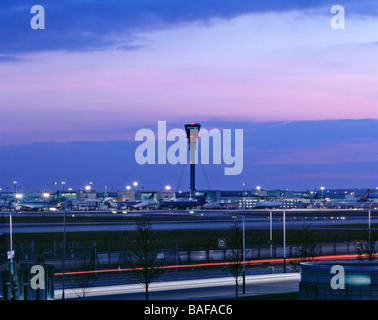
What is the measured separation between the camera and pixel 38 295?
36438 mm

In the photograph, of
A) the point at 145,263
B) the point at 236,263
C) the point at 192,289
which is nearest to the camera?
the point at 145,263

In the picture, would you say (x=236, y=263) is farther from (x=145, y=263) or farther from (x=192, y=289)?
(x=145, y=263)

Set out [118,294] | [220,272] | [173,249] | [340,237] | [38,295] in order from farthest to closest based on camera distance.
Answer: [340,237] < [173,249] < [220,272] < [118,294] < [38,295]

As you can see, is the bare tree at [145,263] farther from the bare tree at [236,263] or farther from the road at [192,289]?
the bare tree at [236,263]

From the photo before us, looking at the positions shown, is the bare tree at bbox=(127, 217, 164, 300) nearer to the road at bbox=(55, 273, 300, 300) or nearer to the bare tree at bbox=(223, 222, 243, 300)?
the road at bbox=(55, 273, 300, 300)

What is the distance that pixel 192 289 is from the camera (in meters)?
52.3

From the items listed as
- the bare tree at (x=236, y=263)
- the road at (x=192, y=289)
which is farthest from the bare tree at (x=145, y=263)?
the bare tree at (x=236, y=263)

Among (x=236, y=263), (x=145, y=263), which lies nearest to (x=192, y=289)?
(x=236, y=263)
